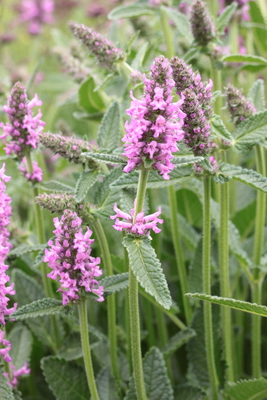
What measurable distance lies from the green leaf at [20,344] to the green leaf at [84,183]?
21.1 inches

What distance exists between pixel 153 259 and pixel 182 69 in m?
0.35

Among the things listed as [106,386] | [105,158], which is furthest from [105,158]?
[106,386]

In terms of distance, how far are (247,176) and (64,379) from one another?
68cm

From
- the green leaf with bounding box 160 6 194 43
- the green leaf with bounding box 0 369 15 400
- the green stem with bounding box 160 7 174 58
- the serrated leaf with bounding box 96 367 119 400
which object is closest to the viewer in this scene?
the green leaf with bounding box 0 369 15 400

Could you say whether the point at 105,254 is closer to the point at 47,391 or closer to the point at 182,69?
the point at 182,69

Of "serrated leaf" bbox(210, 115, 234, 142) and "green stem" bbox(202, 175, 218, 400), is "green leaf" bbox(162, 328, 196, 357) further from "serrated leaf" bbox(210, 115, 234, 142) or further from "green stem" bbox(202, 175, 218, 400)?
"serrated leaf" bbox(210, 115, 234, 142)

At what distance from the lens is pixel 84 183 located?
42.8 inches

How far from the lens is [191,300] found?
1525mm

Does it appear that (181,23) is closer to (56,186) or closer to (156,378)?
(56,186)

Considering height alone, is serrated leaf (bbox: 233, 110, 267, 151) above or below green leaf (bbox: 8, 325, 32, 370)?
above

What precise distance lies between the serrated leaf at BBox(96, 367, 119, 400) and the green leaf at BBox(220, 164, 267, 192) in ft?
1.97

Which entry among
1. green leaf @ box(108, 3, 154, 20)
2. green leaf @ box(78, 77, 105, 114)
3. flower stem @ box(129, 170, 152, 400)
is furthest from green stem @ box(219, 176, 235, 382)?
green leaf @ box(108, 3, 154, 20)

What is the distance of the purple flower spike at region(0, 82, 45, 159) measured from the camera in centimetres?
116

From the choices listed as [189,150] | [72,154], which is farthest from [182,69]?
[72,154]
